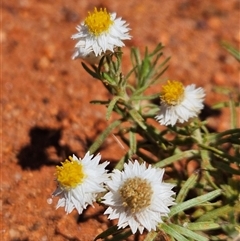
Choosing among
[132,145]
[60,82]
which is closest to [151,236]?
[132,145]

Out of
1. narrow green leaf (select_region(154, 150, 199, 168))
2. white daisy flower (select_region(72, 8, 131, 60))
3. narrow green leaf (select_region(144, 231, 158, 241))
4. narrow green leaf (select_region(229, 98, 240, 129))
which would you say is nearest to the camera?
narrow green leaf (select_region(144, 231, 158, 241))

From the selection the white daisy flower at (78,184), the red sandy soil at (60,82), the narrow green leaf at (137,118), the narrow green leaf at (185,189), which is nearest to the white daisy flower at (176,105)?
the narrow green leaf at (137,118)

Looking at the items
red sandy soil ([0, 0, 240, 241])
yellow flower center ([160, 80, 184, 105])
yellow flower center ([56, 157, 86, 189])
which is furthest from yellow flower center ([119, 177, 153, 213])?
red sandy soil ([0, 0, 240, 241])

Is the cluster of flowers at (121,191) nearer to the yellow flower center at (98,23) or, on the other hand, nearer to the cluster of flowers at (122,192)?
the cluster of flowers at (122,192)

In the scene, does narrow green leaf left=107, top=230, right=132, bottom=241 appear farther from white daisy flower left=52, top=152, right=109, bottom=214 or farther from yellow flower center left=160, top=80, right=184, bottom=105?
yellow flower center left=160, top=80, right=184, bottom=105

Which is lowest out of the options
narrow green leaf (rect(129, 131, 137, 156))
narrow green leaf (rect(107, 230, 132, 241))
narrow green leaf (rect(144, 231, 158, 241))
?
narrow green leaf (rect(144, 231, 158, 241))

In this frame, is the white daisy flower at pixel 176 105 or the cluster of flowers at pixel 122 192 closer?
the cluster of flowers at pixel 122 192

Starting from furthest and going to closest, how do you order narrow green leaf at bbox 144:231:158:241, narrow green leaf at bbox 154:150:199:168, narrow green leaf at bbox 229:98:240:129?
narrow green leaf at bbox 229:98:240:129
narrow green leaf at bbox 154:150:199:168
narrow green leaf at bbox 144:231:158:241
